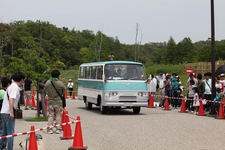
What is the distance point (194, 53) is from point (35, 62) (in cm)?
10344

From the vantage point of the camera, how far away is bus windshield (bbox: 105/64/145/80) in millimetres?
17656

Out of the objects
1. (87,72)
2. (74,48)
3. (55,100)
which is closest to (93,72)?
(87,72)

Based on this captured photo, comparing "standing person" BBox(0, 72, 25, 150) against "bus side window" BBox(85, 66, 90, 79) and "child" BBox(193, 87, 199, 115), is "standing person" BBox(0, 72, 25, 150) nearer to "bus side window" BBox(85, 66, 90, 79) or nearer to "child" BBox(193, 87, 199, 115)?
"child" BBox(193, 87, 199, 115)

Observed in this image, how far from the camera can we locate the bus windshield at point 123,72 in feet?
57.9

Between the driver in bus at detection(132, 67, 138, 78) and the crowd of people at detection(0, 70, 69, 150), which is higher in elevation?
the driver in bus at detection(132, 67, 138, 78)

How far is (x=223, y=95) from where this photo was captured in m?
16.6

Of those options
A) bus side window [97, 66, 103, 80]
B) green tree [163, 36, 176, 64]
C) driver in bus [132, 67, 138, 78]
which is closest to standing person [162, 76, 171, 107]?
driver in bus [132, 67, 138, 78]

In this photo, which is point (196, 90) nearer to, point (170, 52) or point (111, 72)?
point (111, 72)

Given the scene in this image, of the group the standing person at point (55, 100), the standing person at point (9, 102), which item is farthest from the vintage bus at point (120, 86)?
the standing person at point (9, 102)

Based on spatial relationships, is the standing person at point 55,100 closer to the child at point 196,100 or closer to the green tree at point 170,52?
the child at point 196,100

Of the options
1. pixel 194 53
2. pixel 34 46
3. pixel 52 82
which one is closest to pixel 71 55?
pixel 194 53

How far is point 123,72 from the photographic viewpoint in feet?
58.4

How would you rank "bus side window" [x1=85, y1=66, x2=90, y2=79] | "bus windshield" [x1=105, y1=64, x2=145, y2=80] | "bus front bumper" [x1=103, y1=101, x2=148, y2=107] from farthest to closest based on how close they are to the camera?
"bus side window" [x1=85, y1=66, x2=90, y2=79]
"bus windshield" [x1=105, y1=64, x2=145, y2=80]
"bus front bumper" [x1=103, y1=101, x2=148, y2=107]

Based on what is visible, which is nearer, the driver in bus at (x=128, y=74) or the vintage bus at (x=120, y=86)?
the vintage bus at (x=120, y=86)
